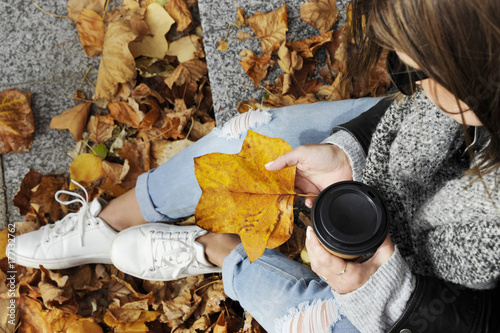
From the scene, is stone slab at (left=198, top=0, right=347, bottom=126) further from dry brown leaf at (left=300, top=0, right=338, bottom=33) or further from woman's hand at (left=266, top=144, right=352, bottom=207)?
woman's hand at (left=266, top=144, right=352, bottom=207)

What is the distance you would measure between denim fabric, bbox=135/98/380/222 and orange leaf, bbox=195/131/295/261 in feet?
0.61

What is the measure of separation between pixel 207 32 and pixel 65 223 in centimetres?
90

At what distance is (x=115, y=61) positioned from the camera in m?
1.57

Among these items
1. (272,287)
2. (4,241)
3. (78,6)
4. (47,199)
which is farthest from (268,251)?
(78,6)

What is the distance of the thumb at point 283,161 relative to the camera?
3.14 feet

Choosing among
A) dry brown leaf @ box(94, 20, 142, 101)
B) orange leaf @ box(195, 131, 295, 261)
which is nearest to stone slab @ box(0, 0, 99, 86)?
dry brown leaf @ box(94, 20, 142, 101)

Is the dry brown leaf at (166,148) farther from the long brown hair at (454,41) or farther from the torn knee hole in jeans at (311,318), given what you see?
the long brown hair at (454,41)

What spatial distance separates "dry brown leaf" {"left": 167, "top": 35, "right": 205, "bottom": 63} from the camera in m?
1.63

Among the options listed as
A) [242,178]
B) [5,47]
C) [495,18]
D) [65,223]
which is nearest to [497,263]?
[495,18]

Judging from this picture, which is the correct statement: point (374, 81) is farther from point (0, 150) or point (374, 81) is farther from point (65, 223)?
point (0, 150)

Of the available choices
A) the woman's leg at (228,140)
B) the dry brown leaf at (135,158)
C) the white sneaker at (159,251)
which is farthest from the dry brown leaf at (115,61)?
the white sneaker at (159,251)

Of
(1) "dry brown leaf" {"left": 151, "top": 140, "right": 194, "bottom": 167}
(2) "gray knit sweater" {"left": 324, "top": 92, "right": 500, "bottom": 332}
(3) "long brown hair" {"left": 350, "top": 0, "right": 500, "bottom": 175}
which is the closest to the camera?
(3) "long brown hair" {"left": 350, "top": 0, "right": 500, "bottom": 175}

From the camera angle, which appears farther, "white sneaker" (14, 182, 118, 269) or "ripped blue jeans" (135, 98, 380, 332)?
"white sneaker" (14, 182, 118, 269)

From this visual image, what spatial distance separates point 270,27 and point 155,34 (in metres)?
0.50
